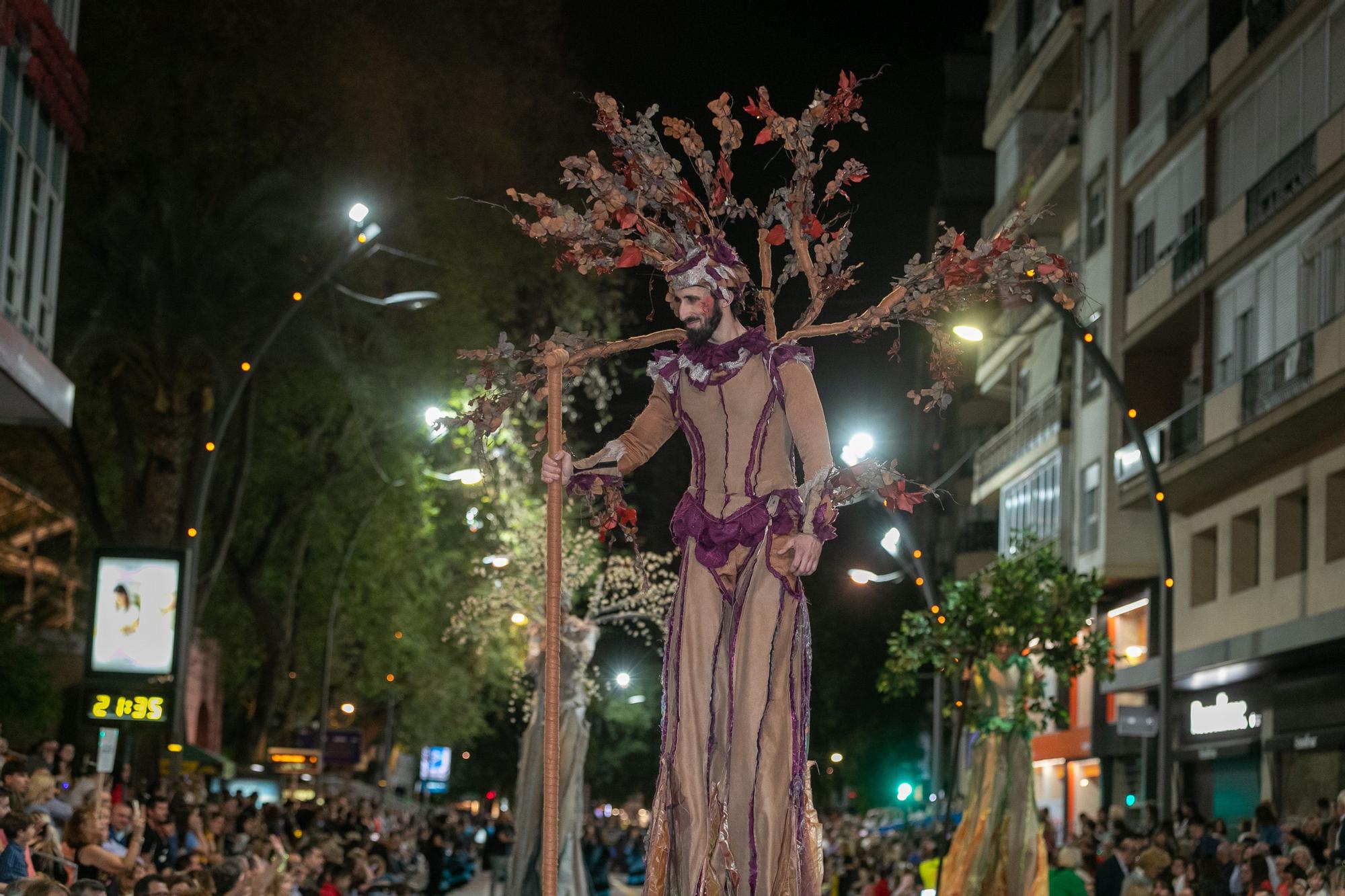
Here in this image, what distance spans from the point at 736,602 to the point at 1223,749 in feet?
82.7

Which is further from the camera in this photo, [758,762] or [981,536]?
[981,536]

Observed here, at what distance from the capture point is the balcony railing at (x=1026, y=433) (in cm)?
3897

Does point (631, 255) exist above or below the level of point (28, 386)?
below

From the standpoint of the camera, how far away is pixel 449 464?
116ft

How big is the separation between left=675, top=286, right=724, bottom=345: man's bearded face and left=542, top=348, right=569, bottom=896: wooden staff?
2.04 feet

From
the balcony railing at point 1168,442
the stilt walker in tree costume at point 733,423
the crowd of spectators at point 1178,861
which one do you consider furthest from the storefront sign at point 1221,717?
the stilt walker in tree costume at point 733,423

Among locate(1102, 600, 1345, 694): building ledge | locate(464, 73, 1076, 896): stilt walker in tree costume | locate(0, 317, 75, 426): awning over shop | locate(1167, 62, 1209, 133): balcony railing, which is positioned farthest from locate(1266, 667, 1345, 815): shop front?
locate(464, 73, 1076, 896): stilt walker in tree costume

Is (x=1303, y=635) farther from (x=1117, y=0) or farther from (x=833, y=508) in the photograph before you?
(x=833, y=508)

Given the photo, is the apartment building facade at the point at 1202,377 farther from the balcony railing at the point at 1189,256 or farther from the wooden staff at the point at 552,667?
the wooden staff at the point at 552,667

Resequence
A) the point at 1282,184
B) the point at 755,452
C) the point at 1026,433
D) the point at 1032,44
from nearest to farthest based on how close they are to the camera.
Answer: the point at 755,452 → the point at 1282,184 → the point at 1026,433 → the point at 1032,44

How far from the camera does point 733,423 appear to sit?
746cm

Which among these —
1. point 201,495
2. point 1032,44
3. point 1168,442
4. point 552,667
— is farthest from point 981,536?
point 552,667

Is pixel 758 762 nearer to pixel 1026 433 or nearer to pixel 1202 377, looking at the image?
pixel 1202 377

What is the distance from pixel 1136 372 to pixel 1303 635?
32.7ft
